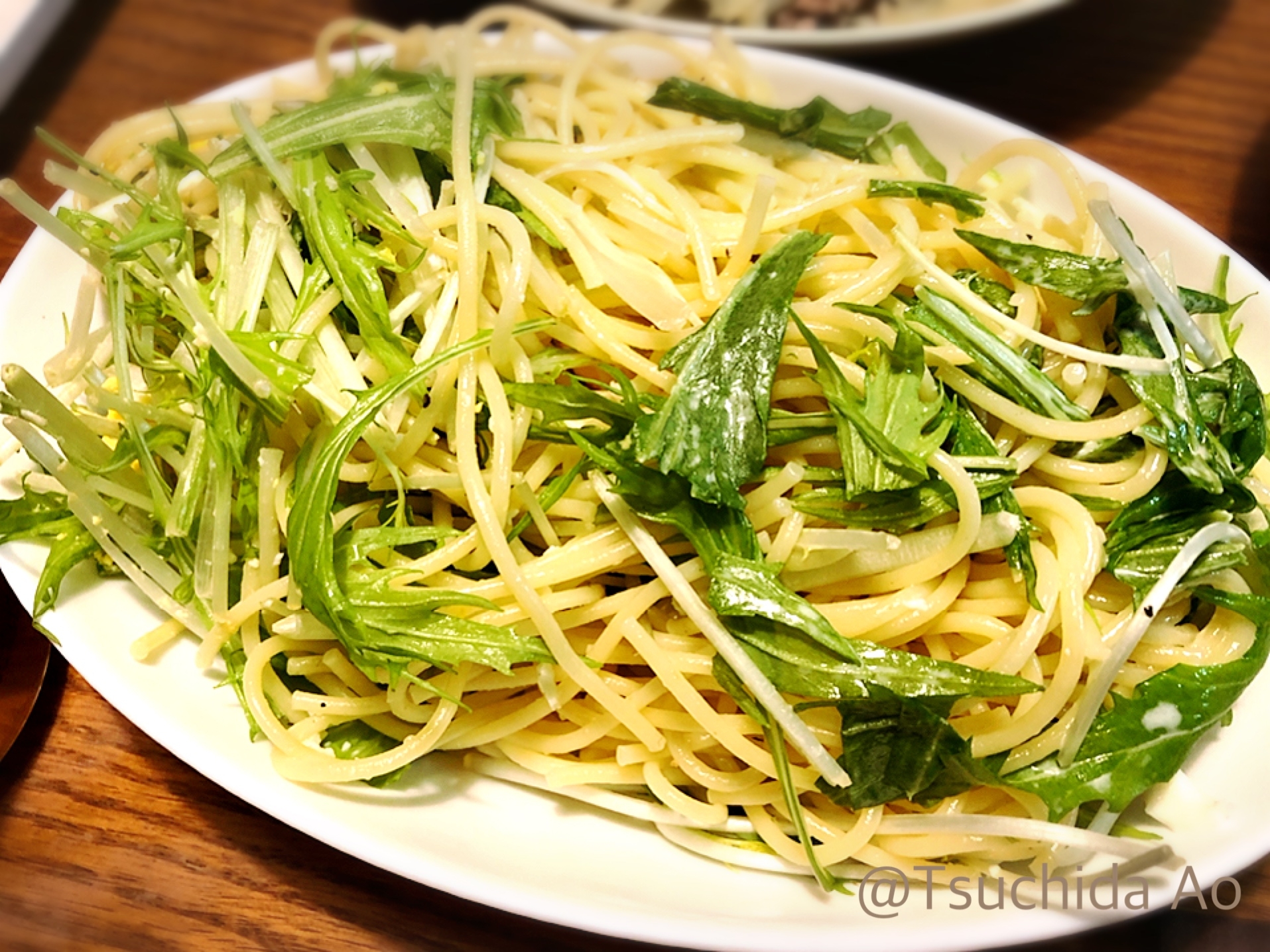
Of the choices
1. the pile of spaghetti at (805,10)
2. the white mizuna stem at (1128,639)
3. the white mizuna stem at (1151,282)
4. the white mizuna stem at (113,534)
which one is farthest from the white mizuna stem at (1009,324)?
the pile of spaghetti at (805,10)

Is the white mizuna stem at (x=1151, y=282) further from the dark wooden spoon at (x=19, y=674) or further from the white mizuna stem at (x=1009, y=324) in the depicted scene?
the dark wooden spoon at (x=19, y=674)

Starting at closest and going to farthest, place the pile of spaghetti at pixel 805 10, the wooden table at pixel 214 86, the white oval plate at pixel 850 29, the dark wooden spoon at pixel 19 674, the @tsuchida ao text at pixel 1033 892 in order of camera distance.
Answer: the @tsuchida ao text at pixel 1033 892 < the wooden table at pixel 214 86 < the dark wooden spoon at pixel 19 674 < the white oval plate at pixel 850 29 < the pile of spaghetti at pixel 805 10

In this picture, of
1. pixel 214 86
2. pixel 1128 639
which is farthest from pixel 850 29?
pixel 1128 639

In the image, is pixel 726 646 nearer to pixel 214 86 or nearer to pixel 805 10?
pixel 805 10

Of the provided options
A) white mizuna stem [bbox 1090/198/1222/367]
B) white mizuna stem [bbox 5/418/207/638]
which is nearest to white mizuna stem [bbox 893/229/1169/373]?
white mizuna stem [bbox 1090/198/1222/367]

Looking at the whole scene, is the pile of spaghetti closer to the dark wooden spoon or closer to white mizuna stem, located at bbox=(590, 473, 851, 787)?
white mizuna stem, located at bbox=(590, 473, 851, 787)

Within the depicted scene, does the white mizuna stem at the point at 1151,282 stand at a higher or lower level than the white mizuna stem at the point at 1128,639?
higher

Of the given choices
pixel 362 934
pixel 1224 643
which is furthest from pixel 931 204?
pixel 362 934
